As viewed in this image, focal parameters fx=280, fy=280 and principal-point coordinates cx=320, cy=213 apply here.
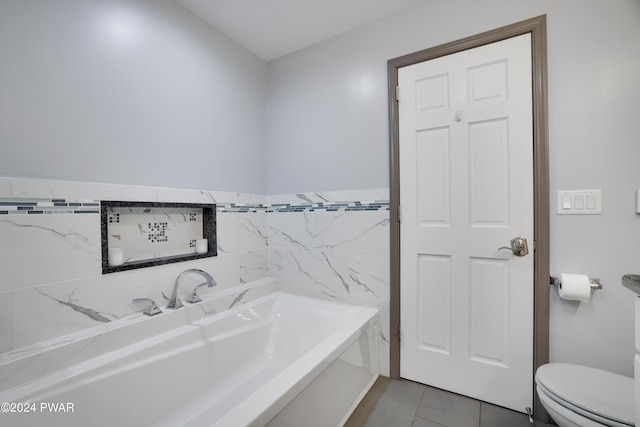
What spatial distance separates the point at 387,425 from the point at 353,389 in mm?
233

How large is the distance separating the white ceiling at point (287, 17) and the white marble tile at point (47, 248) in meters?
1.51

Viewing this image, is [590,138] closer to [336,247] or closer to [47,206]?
[336,247]

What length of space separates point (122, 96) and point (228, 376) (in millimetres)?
1696

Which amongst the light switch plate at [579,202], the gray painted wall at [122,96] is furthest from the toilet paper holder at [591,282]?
the gray painted wall at [122,96]

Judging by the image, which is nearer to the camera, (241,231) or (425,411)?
(425,411)

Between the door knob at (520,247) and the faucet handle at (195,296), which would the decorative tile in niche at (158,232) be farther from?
the door knob at (520,247)

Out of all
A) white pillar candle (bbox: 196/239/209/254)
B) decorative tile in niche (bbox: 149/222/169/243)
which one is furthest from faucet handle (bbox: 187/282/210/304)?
decorative tile in niche (bbox: 149/222/169/243)

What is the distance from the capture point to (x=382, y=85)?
6.34 ft

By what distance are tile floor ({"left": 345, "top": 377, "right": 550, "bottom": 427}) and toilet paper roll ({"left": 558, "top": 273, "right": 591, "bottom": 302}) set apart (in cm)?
71

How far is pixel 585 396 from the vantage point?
1.09m

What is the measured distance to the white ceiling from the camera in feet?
5.91

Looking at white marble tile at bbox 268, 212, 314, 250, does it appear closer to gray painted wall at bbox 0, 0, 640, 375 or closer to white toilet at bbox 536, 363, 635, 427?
gray painted wall at bbox 0, 0, 640, 375

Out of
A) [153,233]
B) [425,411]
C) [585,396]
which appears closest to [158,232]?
[153,233]

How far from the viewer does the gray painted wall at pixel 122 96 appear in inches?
47.3
